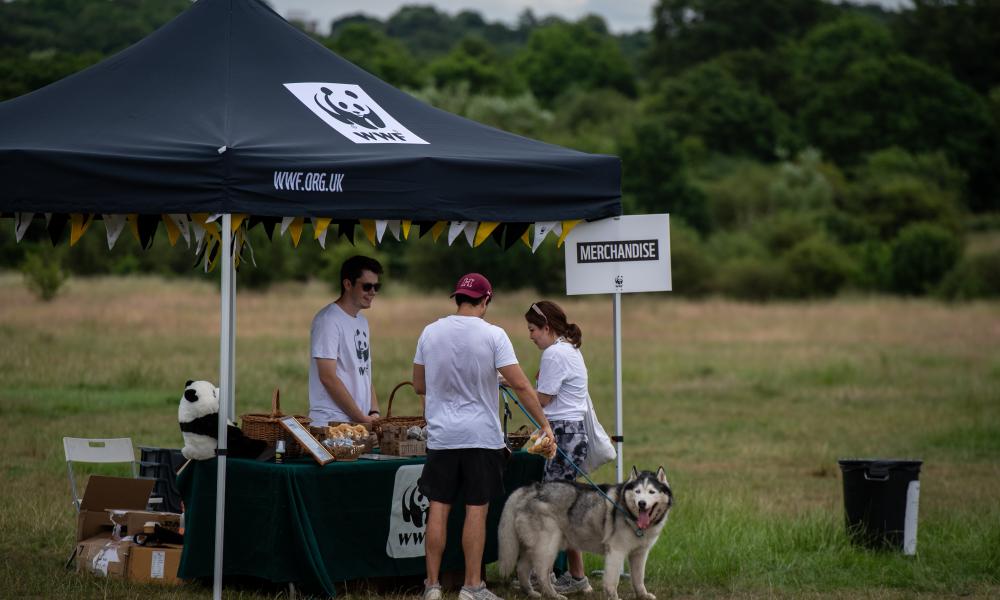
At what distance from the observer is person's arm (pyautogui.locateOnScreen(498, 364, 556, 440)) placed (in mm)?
7504

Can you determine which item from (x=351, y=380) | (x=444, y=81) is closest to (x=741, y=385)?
(x=351, y=380)

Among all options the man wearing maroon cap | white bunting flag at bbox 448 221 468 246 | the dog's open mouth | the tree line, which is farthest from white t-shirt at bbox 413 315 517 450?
the tree line

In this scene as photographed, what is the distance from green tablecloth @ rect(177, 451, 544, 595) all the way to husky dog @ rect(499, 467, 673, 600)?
0.69 meters

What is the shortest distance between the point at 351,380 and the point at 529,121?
217 ft

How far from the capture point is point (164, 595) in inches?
310

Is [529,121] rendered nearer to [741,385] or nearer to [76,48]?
[76,48]

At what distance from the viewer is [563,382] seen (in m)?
8.41

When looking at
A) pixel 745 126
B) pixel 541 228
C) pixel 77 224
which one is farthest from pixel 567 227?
pixel 745 126

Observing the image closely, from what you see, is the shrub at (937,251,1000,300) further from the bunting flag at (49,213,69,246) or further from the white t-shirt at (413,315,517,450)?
the bunting flag at (49,213,69,246)

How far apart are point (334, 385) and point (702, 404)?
1552 centimetres

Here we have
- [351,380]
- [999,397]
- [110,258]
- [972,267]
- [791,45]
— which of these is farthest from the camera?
[791,45]

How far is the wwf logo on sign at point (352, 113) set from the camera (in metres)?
8.32

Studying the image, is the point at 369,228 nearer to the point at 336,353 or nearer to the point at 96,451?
the point at 336,353

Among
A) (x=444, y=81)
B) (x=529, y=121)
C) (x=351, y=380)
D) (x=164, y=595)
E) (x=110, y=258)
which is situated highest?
(x=444, y=81)
